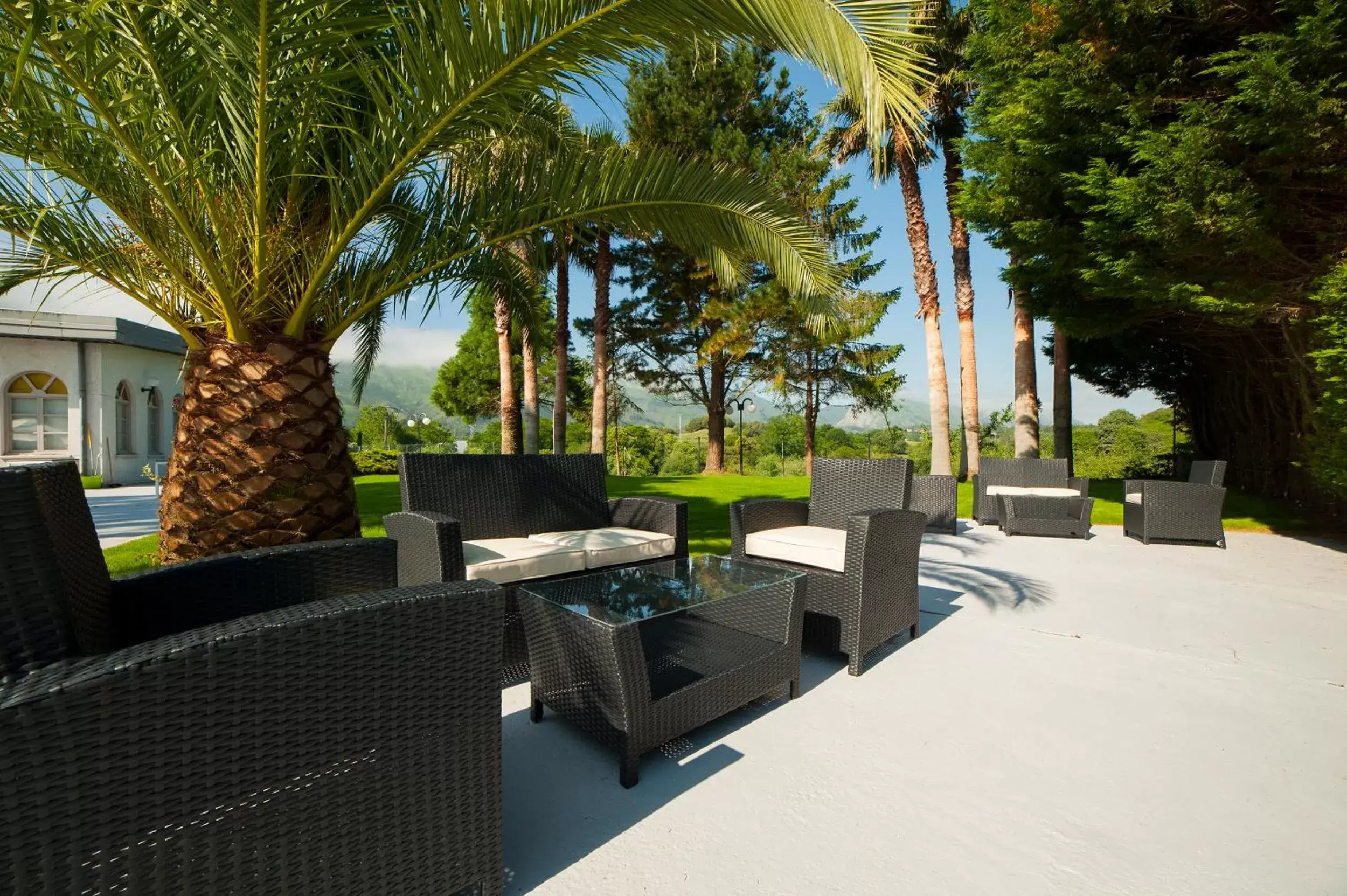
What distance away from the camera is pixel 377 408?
131 feet

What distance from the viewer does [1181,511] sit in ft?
19.9

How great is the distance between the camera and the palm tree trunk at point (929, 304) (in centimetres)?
1177

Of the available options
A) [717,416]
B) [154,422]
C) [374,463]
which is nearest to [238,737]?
[717,416]

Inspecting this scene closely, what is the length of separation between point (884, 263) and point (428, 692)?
17.0 m

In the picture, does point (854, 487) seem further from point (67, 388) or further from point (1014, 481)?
point (67, 388)

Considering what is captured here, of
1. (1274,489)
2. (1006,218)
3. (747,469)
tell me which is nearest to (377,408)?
(747,469)

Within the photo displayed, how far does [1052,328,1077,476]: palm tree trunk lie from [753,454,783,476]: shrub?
13614 mm

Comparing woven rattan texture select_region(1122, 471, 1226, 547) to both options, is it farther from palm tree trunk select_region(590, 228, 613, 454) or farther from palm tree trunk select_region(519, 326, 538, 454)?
palm tree trunk select_region(519, 326, 538, 454)

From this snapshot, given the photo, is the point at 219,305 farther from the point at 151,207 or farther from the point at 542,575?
the point at 542,575

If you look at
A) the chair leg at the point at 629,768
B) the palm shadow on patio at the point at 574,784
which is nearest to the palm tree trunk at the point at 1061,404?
the palm shadow on patio at the point at 574,784

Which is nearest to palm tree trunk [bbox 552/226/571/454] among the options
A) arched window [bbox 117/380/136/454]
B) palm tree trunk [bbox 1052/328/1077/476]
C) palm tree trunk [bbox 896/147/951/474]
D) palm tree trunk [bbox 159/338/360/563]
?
palm tree trunk [bbox 896/147/951/474]

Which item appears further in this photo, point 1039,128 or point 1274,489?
point 1274,489

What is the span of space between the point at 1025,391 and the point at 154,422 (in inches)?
836

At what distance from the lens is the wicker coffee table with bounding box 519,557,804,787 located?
1864mm
